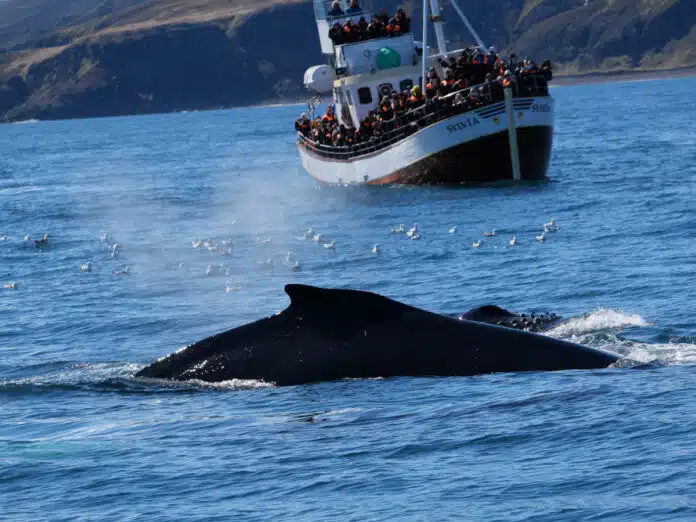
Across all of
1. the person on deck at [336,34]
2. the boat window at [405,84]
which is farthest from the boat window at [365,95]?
the person on deck at [336,34]

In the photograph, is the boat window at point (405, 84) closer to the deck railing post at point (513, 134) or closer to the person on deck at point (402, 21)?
the person on deck at point (402, 21)

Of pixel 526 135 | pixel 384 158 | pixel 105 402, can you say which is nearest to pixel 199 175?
pixel 384 158

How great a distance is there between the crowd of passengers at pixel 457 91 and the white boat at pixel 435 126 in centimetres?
5

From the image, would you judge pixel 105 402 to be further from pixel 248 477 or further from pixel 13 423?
pixel 248 477

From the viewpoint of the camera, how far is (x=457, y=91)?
4688 cm

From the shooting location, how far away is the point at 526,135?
4697 centimetres

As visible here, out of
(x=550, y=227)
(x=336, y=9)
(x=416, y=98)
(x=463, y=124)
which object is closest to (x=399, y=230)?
(x=550, y=227)

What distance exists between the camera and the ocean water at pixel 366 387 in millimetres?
12359

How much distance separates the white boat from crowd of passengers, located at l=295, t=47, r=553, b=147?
0.15 feet

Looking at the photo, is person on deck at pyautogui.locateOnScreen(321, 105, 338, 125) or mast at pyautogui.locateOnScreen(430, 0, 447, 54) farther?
person on deck at pyautogui.locateOnScreen(321, 105, 338, 125)

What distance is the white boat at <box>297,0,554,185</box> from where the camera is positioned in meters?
46.2

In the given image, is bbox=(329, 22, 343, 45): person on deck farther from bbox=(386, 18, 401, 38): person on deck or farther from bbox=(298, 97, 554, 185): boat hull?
bbox=(298, 97, 554, 185): boat hull

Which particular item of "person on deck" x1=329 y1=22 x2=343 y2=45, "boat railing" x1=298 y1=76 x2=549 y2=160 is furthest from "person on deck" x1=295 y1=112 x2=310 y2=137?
"boat railing" x1=298 y1=76 x2=549 y2=160

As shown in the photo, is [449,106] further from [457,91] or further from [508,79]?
[508,79]
